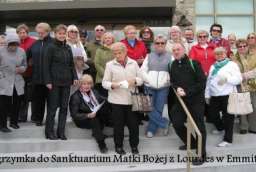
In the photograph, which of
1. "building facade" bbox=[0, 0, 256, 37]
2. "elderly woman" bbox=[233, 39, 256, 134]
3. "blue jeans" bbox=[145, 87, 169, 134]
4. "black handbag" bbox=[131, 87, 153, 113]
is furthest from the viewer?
"building facade" bbox=[0, 0, 256, 37]

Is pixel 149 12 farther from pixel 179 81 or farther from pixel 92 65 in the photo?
pixel 179 81

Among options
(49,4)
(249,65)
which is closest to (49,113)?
(249,65)

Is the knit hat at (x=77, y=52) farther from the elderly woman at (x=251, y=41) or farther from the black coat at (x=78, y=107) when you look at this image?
the elderly woman at (x=251, y=41)

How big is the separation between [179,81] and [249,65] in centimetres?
150

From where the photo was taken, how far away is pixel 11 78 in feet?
23.0

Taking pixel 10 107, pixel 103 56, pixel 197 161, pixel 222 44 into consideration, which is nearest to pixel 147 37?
pixel 103 56

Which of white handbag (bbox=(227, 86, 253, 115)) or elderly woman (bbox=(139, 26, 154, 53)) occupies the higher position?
elderly woman (bbox=(139, 26, 154, 53))

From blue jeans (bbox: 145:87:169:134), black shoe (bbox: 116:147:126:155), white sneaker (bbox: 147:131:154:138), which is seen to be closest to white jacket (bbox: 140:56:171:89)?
blue jeans (bbox: 145:87:169:134)

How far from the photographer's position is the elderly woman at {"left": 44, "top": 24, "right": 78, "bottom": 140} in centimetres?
674

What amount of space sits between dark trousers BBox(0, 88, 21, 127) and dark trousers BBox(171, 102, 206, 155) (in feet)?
8.20

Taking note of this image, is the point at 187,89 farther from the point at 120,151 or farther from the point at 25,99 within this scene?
the point at 25,99

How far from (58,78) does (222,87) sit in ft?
8.44

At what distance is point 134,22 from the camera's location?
1406cm

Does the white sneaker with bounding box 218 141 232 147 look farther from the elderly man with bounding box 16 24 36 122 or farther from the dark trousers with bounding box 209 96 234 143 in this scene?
the elderly man with bounding box 16 24 36 122
